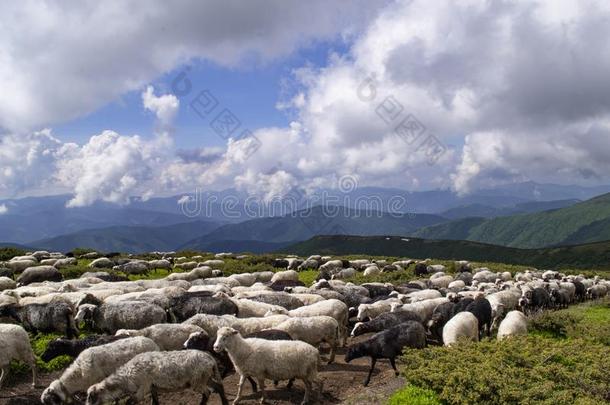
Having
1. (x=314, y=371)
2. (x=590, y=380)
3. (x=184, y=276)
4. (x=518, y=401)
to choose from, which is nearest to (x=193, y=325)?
(x=314, y=371)

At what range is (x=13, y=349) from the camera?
1366 centimetres

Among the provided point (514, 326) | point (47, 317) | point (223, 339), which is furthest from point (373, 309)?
point (47, 317)

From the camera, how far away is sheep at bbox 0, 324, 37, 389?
44.2ft

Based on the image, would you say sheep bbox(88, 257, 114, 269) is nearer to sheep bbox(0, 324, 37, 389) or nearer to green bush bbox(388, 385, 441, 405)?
sheep bbox(0, 324, 37, 389)

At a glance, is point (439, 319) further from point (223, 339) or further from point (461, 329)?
point (223, 339)

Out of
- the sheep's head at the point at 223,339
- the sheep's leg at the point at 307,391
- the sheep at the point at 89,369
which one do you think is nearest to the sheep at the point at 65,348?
the sheep at the point at 89,369

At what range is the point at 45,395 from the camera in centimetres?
1189

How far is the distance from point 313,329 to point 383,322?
162 inches

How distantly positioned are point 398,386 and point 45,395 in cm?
977

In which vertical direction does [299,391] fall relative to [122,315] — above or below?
below

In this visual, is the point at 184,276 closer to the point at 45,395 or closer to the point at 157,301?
the point at 157,301

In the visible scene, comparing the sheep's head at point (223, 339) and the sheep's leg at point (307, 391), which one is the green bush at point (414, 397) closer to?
the sheep's leg at point (307, 391)

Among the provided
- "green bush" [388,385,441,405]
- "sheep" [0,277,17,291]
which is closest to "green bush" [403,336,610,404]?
"green bush" [388,385,441,405]

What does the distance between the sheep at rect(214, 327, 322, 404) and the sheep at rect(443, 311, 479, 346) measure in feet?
20.0
